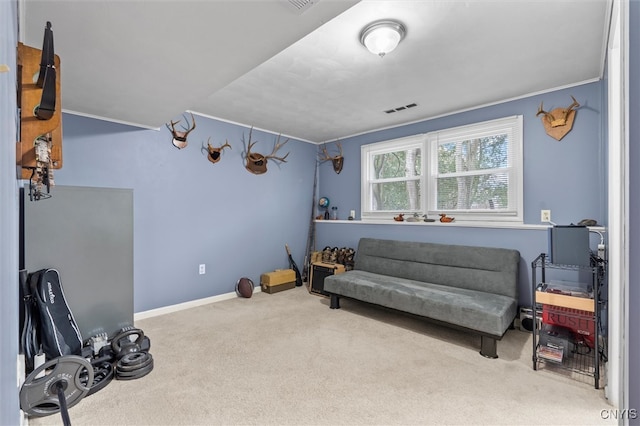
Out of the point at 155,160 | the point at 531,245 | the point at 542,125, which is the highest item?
the point at 542,125

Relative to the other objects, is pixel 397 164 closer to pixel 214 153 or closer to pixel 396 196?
pixel 396 196

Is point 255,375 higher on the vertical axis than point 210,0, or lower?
lower

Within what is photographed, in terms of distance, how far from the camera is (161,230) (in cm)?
351

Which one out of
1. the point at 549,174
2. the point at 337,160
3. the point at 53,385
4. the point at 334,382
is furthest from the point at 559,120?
the point at 53,385

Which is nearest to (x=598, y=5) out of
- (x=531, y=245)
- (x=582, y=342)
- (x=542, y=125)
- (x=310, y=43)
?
(x=542, y=125)

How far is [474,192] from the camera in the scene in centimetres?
362

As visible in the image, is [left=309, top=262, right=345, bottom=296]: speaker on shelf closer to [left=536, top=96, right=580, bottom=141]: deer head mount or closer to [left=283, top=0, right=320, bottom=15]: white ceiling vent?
[left=536, top=96, right=580, bottom=141]: deer head mount

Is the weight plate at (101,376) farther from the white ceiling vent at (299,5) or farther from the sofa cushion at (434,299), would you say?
the white ceiling vent at (299,5)

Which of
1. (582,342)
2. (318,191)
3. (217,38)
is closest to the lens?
(217,38)

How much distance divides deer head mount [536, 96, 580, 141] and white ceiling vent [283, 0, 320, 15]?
285 cm

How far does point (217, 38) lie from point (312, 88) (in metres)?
1.55

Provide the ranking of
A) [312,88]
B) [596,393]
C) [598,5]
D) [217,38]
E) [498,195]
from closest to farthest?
[217,38], [598,5], [596,393], [312,88], [498,195]

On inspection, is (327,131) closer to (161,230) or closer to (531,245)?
(161,230)

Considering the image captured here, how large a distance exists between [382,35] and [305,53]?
641 millimetres
